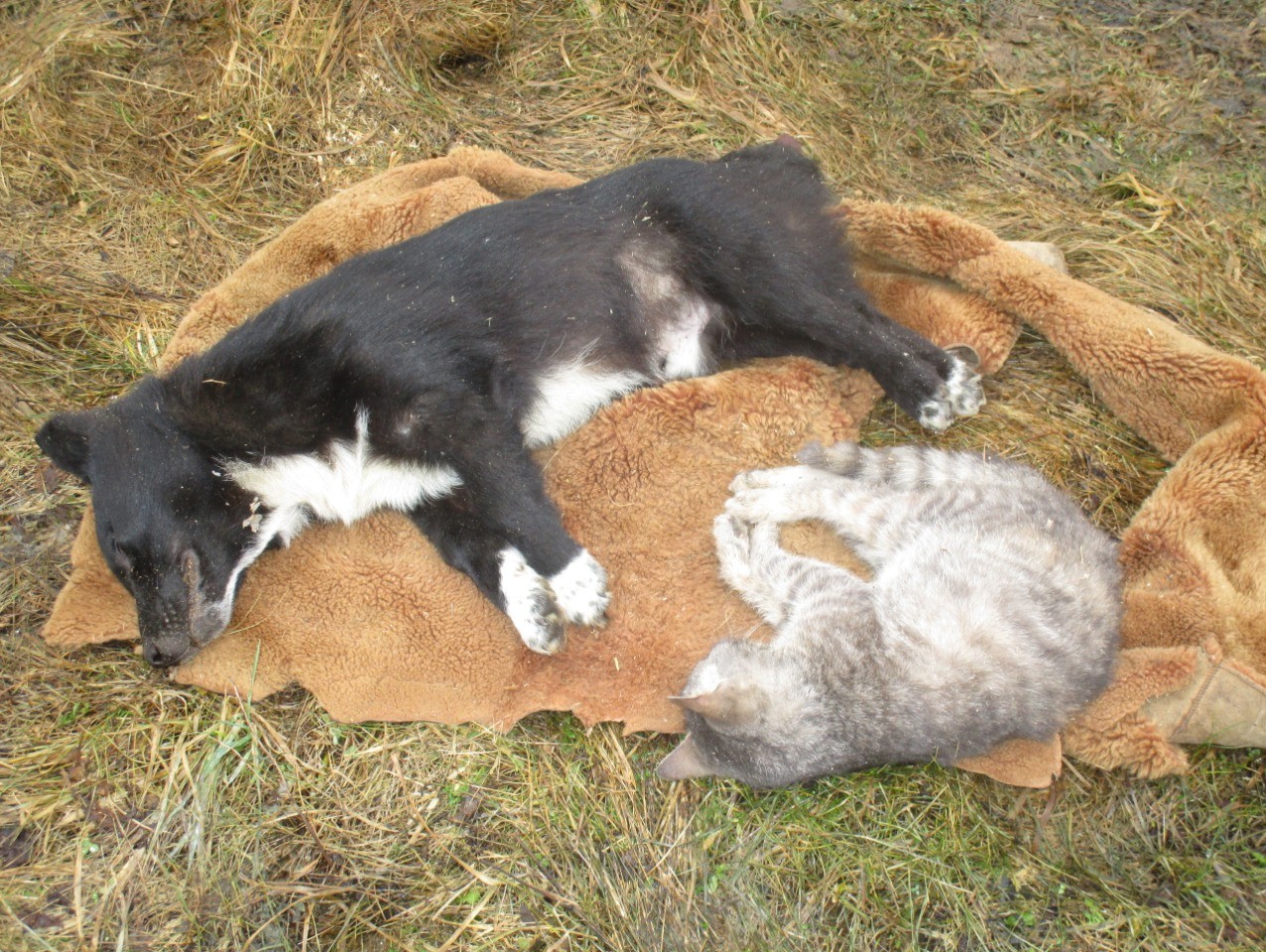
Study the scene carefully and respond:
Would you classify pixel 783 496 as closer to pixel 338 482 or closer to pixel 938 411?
pixel 938 411

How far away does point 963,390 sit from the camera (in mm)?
3770

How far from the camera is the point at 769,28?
4961 millimetres

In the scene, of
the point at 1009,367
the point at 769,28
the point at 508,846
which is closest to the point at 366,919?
the point at 508,846

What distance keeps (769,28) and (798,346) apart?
7.11ft

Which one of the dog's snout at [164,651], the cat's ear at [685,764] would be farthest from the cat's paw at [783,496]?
the dog's snout at [164,651]

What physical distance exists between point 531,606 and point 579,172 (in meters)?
2.62

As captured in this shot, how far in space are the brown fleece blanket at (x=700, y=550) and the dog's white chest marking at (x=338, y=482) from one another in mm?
239

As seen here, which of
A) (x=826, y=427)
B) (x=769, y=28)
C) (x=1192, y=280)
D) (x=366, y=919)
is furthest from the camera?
(x=769, y=28)

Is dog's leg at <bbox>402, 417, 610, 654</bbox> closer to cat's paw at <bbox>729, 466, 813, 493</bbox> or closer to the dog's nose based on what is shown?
cat's paw at <bbox>729, 466, 813, 493</bbox>

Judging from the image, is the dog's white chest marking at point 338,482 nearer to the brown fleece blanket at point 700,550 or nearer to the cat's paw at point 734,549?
the brown fleece blanket at point 700,550

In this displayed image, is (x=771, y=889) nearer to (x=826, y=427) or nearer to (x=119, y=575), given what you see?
(x=826, y=427)

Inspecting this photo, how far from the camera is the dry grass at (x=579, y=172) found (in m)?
3.13

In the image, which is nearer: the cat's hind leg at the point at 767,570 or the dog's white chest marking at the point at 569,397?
the cat's hind leg at the point at 767,570

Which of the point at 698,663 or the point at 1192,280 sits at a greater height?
the point at 1192,280
